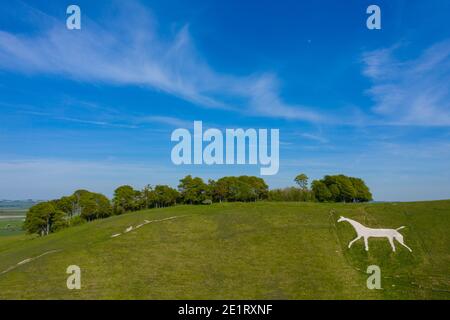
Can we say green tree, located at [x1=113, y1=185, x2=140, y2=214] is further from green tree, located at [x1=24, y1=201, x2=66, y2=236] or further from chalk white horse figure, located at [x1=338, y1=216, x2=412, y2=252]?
chalk white horse figure, located at [x1=338, y1=216, x2=412, y2=252]

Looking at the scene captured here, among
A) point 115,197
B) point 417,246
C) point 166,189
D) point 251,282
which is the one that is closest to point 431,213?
point 417,246

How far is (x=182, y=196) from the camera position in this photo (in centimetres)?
8950

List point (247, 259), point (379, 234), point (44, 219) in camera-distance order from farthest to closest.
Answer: point (44, 219) → point (379, 234) → point (247, 259)

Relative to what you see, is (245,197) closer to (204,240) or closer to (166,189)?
(166,189)

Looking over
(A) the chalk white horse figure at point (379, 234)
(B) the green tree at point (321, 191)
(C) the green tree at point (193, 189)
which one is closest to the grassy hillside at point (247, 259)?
(A) the chalk white horse figure at point (379, 234)

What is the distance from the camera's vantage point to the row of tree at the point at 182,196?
266ft

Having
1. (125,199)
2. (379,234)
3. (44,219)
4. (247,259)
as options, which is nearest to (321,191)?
(379,234)

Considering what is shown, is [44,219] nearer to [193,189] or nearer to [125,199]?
[125,199]

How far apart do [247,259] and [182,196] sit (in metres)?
56.2

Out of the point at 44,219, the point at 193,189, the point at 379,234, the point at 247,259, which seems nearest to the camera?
the point at 247,259

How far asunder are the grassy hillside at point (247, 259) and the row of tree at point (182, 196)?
3069 centimetres

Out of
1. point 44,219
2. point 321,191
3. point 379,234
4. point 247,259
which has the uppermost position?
point 321,191

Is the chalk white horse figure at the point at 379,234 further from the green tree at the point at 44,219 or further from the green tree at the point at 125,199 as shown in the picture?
the green tree at the point at 44,219

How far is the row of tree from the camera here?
266 ft
